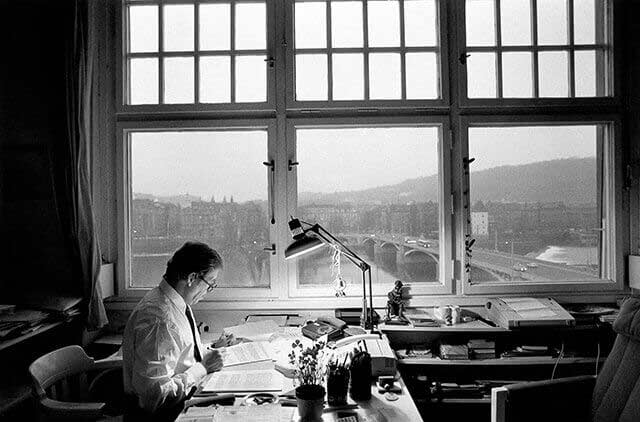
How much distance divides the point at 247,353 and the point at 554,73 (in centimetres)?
265

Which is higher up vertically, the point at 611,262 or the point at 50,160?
the point at 50,160

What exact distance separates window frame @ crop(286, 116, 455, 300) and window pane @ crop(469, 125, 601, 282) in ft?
0.55

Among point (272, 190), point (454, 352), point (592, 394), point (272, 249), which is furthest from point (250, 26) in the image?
point (592, 394)

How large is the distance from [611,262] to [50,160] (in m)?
3.51

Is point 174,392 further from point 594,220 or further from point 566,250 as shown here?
point 594,220

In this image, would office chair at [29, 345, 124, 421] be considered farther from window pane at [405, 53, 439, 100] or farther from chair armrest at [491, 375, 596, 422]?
window pane at [405, 53, 439, 100]

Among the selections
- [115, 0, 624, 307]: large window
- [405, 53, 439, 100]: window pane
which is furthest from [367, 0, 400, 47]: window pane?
[405, 53, 439, 100]: window pane

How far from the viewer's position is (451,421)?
2982mm

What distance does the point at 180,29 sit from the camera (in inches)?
129

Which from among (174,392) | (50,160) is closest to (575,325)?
(174,392)

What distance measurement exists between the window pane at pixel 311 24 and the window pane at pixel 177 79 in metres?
0.76

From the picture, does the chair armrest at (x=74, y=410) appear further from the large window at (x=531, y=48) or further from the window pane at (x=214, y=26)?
the large window at (x=531, y=48)

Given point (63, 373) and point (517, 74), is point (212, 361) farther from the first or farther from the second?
point (517, 74)

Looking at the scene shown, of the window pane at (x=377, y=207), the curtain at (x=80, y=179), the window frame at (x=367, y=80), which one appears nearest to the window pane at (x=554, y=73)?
the window frame at (x=367, y=80)
